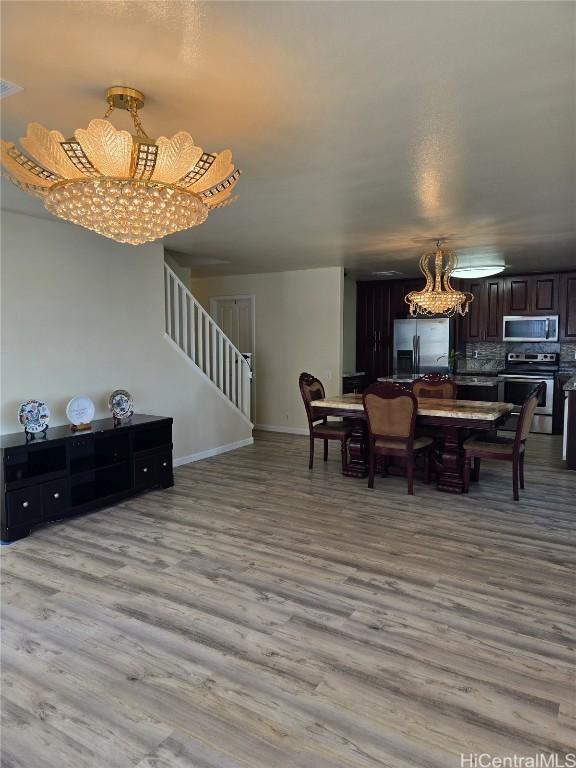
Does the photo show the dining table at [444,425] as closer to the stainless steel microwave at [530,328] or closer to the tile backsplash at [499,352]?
the stainless steel microwave at [530,328]

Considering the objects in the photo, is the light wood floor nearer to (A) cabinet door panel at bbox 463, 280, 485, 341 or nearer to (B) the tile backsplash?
(B) the tile backsplash

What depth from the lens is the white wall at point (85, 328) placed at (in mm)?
4137

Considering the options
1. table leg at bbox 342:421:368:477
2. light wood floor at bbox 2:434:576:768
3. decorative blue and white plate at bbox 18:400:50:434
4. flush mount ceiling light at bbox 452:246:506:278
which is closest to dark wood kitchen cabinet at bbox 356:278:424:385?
flush mount ceiling light at bbox 452:246:506:278

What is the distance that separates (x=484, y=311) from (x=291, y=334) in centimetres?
338

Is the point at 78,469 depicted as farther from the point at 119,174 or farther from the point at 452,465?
the point at 452,465

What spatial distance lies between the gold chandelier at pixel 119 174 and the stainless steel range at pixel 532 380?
6.46 meters

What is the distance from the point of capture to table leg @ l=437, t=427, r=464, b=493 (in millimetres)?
4781

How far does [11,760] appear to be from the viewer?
1727 mm

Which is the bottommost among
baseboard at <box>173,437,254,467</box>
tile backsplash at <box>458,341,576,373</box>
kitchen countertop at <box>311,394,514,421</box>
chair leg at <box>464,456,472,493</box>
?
baseboard at <box>173,437,254,467</box>

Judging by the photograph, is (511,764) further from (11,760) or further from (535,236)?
(535,236)

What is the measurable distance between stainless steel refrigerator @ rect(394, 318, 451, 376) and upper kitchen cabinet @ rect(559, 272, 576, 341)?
174 cm

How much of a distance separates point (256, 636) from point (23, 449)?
7.70 ft

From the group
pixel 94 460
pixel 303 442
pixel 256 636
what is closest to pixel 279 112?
pixel 256 636

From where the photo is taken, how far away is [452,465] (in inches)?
189
